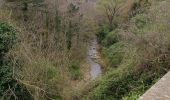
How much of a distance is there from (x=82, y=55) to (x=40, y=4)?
19.9 ft

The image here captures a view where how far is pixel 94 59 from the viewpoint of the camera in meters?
31.0

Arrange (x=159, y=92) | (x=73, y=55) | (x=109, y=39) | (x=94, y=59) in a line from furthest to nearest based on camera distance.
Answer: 1. (x=109, y=39)
2. (x=94, y=59)
3. (x=73, y=55)
4. (x=159, y=92)

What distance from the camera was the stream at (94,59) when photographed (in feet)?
89.5

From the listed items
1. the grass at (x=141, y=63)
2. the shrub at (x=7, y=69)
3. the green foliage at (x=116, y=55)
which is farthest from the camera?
the green foliage at (x=116, y=55)

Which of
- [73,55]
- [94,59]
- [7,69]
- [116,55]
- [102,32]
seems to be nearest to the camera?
[7,69]

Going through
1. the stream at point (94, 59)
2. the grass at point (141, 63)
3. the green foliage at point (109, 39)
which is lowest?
the stream at point (94, 59)

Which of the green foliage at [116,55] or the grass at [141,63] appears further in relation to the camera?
the green foliage at [116,55]

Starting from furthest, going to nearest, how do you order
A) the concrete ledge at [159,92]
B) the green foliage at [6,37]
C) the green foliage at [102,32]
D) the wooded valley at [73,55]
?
the green foliage at [102,32] < the green foliage at [6,37] < the wooded valley at [73,55] < the concrete ledge at [159,92]

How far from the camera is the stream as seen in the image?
27.3 meters

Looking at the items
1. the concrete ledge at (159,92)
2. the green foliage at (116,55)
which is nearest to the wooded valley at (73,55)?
the green foliage at (116,55)

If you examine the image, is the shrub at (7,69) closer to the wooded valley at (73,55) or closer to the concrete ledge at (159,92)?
the wooded valley at (73,55)

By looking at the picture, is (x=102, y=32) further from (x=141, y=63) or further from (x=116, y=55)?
(x=141, y=63)

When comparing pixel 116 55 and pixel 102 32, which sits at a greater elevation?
pixel 102 32

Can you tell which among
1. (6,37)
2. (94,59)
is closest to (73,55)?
(94,59)
